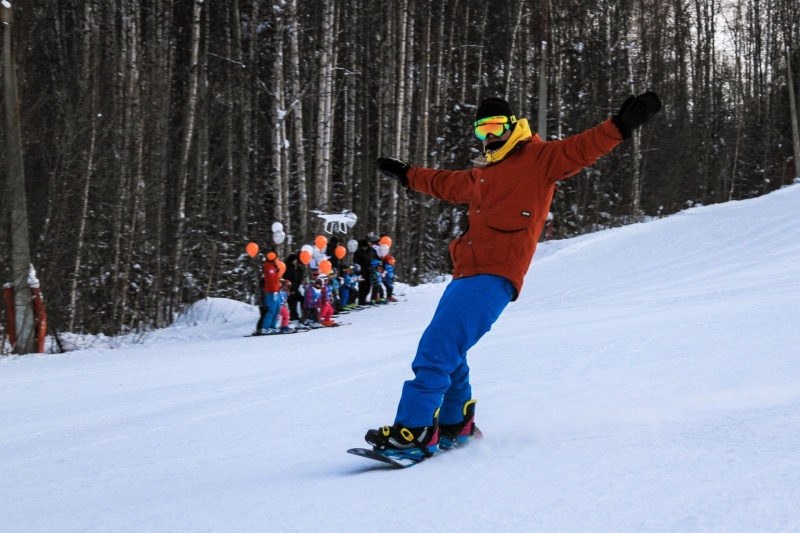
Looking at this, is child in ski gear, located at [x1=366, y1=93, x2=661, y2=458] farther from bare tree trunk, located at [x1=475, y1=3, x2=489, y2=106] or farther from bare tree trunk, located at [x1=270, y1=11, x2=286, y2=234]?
bare tree trunk, located at [x1=475, y1=3, x2=489, y2=106]

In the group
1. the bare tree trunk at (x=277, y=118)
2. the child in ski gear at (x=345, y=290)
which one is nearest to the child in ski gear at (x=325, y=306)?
the child in ski gear at (x=345, y=290)

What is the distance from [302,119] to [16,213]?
56.9 feet

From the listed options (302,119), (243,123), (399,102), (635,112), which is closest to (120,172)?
(243,123)

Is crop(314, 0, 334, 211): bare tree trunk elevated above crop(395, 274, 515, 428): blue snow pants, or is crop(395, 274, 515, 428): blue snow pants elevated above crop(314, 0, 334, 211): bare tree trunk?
crop(314, 0, 334, 211): bare tree trunk

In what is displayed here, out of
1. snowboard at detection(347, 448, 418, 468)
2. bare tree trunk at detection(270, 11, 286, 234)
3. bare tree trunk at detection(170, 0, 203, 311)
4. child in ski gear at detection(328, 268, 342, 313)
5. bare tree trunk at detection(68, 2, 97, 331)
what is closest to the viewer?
snowboard at detection(347, 448, 418, 468)

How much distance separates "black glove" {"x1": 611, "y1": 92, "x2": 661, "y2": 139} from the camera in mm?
3604

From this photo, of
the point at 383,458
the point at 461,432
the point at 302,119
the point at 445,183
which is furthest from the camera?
the point at 302,119

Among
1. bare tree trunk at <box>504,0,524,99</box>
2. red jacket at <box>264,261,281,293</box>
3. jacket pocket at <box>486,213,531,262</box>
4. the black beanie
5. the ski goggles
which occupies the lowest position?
red jacket at <box>264,261,281,293</box>

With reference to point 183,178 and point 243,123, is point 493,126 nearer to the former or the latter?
point 183,178

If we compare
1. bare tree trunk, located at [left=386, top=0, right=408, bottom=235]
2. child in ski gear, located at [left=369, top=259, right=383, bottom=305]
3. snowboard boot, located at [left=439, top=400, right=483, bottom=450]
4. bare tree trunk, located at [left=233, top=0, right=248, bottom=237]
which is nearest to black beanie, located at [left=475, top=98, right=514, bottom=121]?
snowboard boot, located at [left=439, top=400, right=483, bottom=450]

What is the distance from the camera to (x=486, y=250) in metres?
3.88

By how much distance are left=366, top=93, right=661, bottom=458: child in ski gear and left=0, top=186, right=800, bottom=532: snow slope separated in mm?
236

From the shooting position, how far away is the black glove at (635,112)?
360 cm

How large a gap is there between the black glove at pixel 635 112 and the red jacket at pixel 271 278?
915cm
